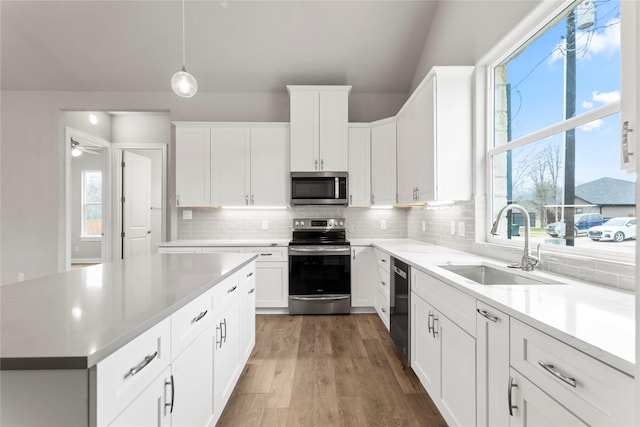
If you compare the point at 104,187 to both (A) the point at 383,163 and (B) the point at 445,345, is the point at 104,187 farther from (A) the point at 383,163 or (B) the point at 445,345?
(B) the point at 445,345

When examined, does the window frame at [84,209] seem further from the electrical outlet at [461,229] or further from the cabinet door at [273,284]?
the electrical outlet at [461,229]

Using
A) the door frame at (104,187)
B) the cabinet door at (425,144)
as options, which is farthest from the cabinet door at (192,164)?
the cabinet door at (425,144)

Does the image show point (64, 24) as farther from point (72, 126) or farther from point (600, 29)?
point (600, 29)

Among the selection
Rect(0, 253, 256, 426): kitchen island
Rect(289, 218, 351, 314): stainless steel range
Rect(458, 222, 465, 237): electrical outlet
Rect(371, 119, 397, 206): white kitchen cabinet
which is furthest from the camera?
Rect(371, 119, 397, 206): white kitchen cabinet

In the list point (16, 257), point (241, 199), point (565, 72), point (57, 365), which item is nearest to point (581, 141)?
point (565, 72)

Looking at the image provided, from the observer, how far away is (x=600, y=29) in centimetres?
143

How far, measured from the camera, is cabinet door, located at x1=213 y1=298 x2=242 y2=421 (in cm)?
152

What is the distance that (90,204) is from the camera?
23.6ft

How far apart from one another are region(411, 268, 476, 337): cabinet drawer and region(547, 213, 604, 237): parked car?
2.54 ft

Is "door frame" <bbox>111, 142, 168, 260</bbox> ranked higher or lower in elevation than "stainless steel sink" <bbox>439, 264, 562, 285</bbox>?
higher

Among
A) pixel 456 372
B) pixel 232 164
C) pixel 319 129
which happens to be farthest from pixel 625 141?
pixel 232 164

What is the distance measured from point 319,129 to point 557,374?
331 cm

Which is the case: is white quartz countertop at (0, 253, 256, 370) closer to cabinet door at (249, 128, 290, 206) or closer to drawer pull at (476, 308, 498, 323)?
drawer pull at (476, 308, 498, 323)

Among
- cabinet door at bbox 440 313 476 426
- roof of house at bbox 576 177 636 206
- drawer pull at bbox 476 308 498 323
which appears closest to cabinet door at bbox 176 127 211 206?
cabinet door at bbox 440 313 476 426
